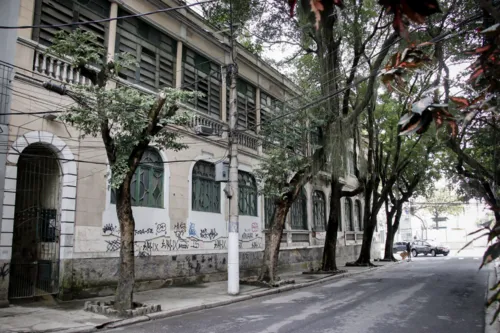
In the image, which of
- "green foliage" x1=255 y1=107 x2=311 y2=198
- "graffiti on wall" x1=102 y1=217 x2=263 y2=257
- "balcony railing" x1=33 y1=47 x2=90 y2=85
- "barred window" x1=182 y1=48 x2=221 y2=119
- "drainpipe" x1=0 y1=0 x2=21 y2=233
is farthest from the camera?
"barred window" x1=182 y1=48 x2=221 y2=119

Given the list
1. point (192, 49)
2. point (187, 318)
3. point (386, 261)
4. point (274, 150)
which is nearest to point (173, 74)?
point (192, 49)

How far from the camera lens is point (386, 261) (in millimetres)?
29531

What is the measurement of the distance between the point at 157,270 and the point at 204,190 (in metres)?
4.07

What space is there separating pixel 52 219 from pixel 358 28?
12.7 meters

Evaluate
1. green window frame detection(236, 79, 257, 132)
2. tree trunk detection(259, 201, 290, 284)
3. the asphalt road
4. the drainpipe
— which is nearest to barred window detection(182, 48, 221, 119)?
green window frame detection(236, 79, 257, 132)

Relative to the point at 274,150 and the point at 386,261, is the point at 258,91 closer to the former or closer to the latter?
the point at 274,150

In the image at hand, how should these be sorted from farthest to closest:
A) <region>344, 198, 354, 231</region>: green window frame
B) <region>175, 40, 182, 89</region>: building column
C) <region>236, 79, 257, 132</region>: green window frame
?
<region>344, 198, 354, 231</region>: green window frame → <region>236, 79, 257, 132</region>: green window frame → <region>175, 40, 182, 89</region>: building column

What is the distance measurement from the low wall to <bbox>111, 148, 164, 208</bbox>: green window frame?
1.89 meters

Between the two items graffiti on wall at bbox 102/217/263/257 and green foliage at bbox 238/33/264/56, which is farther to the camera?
green foliage at bbox 238/33/264/56

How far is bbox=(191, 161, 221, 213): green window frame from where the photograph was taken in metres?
16.2

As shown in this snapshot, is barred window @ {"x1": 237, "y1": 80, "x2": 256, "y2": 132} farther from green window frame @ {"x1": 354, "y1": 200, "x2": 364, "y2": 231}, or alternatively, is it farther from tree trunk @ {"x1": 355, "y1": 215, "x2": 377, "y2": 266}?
green window frame @ {"x1": 354, "y1": 200, "x2": 364, "y2": 231}

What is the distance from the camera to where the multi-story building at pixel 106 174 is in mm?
10758

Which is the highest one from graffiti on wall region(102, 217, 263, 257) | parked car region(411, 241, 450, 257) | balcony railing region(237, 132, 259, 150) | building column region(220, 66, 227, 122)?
building column region(220, 66, 227, 122)

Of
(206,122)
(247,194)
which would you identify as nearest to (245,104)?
(206,122)
